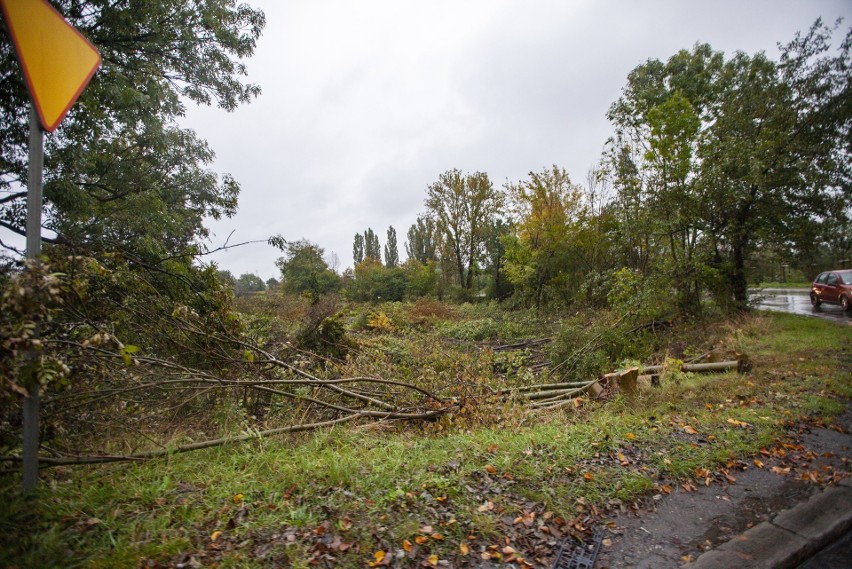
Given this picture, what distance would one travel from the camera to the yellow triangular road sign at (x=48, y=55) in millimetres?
1941

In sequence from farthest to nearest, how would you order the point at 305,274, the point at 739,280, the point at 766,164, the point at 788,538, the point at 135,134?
1. the point at 305,274
2. the point at 739,280
3. the point at 766,164
4. the point at 135,134
5. the point at 788,538

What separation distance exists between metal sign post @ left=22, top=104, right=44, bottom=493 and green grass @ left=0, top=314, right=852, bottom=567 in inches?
9.9

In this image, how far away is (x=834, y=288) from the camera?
383 inches

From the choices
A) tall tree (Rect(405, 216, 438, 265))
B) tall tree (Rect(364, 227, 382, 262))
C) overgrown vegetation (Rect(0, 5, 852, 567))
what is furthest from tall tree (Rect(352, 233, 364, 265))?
overgrown vegetation (Rect(0, 5, 852, 567))

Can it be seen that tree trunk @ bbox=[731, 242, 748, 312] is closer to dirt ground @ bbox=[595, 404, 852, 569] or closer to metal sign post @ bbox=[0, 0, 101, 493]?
dirt ground @ bbox=[595, 404, 852, 569]

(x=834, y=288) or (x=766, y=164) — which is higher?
(x=766, y=164)

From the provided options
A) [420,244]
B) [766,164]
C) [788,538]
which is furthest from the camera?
[420,244]

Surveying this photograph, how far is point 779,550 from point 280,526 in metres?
3.08

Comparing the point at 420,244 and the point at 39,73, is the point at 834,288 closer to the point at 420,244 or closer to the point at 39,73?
the point at 39,73

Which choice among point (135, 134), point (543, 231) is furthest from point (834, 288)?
point (135, 134)

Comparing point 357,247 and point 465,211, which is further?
point 357,247

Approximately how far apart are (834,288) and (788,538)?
11429mm

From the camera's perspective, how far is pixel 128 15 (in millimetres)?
5398

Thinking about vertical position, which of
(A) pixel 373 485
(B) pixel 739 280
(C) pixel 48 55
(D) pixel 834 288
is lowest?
(A) pixel 373 485
